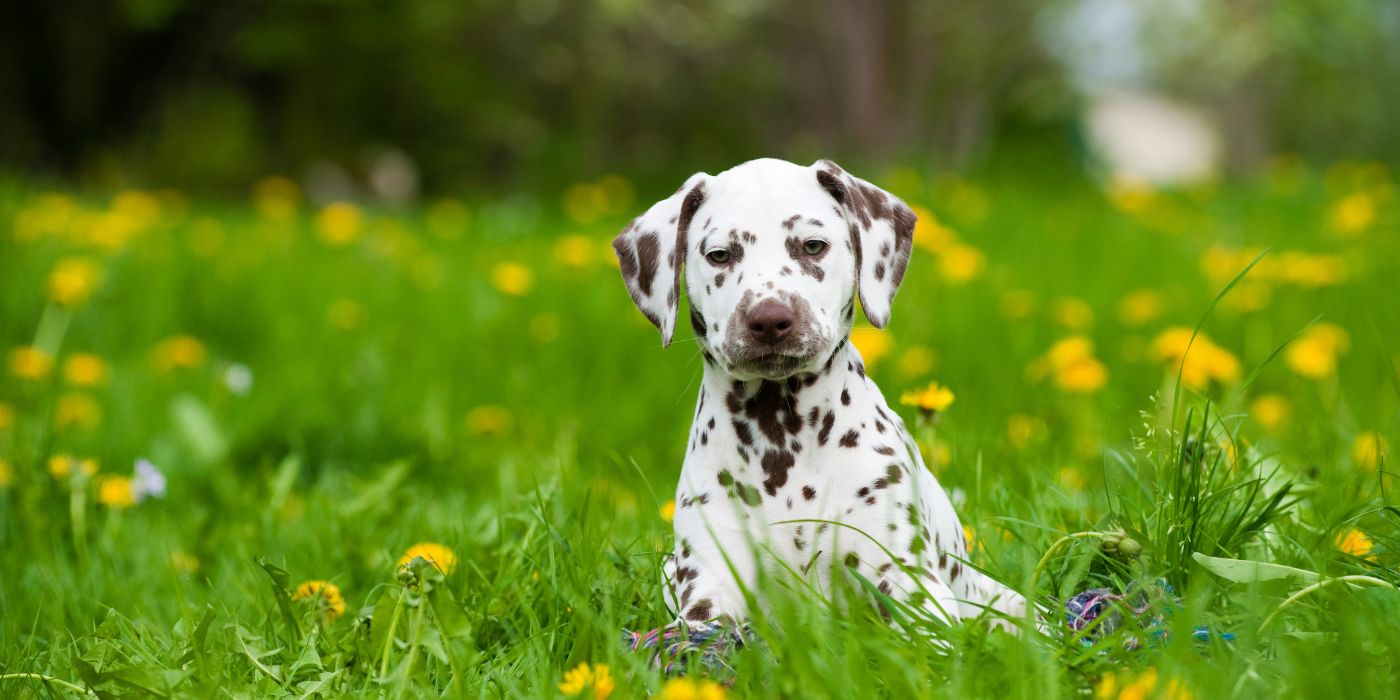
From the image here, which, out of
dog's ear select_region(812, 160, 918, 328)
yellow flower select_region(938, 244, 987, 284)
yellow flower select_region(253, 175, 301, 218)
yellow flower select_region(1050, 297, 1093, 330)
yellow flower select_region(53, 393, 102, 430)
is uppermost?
dog's ear select_region(812, 160, 918, 328)

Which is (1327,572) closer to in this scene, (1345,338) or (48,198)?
(1345,338)

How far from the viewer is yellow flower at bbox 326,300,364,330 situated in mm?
7332

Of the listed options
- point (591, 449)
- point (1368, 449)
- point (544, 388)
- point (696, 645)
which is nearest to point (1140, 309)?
point (1368, 449)

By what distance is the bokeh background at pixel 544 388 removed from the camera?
273 cm

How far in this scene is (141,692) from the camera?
2.56m

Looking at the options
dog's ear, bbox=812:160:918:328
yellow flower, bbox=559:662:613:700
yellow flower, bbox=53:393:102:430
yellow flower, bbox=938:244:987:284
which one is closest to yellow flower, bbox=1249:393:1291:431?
yellow flower, bbox=938:244:987:284

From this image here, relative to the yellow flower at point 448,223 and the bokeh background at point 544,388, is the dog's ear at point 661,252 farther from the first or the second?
the yellow flower at point 448,223

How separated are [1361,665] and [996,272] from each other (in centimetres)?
585

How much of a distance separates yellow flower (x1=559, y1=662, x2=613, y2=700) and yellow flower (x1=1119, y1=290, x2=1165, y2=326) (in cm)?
497

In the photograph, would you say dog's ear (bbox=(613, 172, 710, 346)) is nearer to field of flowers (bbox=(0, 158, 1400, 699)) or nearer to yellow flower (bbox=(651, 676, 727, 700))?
field of flowers (bbox=(0, 158, 1400, 699))

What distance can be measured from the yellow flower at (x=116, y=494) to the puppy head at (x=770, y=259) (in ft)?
7.59

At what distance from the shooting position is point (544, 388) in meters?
6.45

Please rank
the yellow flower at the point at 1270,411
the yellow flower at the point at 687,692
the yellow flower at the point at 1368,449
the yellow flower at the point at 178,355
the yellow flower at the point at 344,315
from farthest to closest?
the yellow flower at the point at 344,315
the yellow flower at the point at 178,355
the yellow flower at the point at 1270,411
the yellow flower at the point at 1368,449
the yellow flower at the point at 687,692

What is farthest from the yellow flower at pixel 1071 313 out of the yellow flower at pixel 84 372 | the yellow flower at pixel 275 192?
the yellow flower at pixel 275 192
